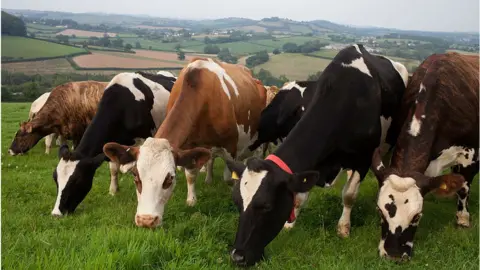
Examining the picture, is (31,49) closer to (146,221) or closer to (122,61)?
(122,61)

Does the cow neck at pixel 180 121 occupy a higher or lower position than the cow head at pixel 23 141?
higher

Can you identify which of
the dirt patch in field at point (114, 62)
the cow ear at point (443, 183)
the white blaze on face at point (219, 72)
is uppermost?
the white blaze on face at point (219, 72)

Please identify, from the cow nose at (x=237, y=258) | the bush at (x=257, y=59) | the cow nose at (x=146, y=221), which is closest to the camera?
the cow nose at (x=237, y=258)

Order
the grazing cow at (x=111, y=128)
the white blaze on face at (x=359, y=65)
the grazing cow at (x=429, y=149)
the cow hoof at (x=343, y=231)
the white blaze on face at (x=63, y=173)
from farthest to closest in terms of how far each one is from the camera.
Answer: the grazing cow at (x=111, y=128)
the white blaze on face at (x=63, y=173)
the white blaze on face at (x=359, y=65)
the cow hoof at (x=343, y=231)
the grazing cow at (x=429, y=149)

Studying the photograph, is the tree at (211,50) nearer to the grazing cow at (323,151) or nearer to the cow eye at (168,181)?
the grazing cow at (323,151)

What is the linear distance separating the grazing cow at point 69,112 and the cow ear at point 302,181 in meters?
7.30

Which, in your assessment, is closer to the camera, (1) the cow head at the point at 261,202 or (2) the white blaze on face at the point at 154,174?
(1) the cow head at the point at 261,202

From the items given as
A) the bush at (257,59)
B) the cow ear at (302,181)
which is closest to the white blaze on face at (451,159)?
the cow ear at (302,181)

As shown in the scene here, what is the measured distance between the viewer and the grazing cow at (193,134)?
6.11 m

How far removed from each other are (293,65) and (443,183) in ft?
127

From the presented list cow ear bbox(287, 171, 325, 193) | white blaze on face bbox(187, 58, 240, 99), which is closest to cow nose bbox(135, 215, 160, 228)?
cow ear bbox(287, 171, 325, 193)

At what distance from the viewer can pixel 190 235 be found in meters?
5.93

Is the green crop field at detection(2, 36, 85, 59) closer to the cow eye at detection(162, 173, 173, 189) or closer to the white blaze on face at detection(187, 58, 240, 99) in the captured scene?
the white blaze on face at detection(187, 58, 240, 99)

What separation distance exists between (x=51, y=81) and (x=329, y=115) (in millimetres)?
Answer: 40306
